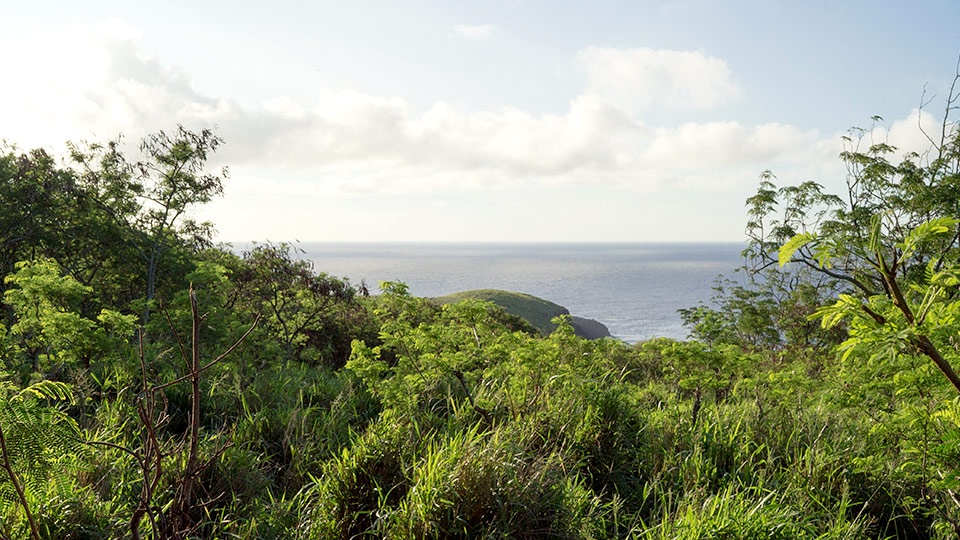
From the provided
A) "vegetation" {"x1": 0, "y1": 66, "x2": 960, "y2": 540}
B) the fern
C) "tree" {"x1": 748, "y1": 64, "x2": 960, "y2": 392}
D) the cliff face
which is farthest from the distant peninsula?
the fern

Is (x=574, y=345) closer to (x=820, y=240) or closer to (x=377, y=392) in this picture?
(x=377, y=392)

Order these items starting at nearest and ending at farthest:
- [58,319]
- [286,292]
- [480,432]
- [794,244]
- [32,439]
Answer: [794,244]
[32,439]
[480,432]
[58,319]
[286,292]

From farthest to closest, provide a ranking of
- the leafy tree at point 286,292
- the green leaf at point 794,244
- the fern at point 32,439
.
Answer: the leafy tree at point 286,292, the fern at point 32,439, the green leaf at point 794,244

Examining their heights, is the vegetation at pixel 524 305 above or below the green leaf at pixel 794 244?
below

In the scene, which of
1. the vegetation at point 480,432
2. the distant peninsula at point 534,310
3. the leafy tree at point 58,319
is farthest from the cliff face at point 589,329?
the leafy tree at point 58,319

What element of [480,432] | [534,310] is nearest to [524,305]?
[534,310]

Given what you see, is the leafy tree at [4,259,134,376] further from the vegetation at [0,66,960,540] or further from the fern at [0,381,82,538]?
the fern at [0,381,82,538]

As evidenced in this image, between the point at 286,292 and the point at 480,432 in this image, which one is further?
the point at 286,292

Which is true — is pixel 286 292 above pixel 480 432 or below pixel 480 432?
above

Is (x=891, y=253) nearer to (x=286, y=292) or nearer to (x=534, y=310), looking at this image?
(x=286, y=292)

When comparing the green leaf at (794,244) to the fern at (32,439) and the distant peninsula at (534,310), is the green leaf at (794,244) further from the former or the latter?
the distant peninsula at (534,310)

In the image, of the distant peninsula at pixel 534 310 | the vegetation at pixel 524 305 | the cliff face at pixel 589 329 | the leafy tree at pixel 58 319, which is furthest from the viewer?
the vegetation at pixel 524 305

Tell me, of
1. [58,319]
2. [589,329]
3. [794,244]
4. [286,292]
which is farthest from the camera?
[589,329]

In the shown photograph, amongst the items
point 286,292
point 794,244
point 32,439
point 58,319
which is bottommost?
point 286,292
